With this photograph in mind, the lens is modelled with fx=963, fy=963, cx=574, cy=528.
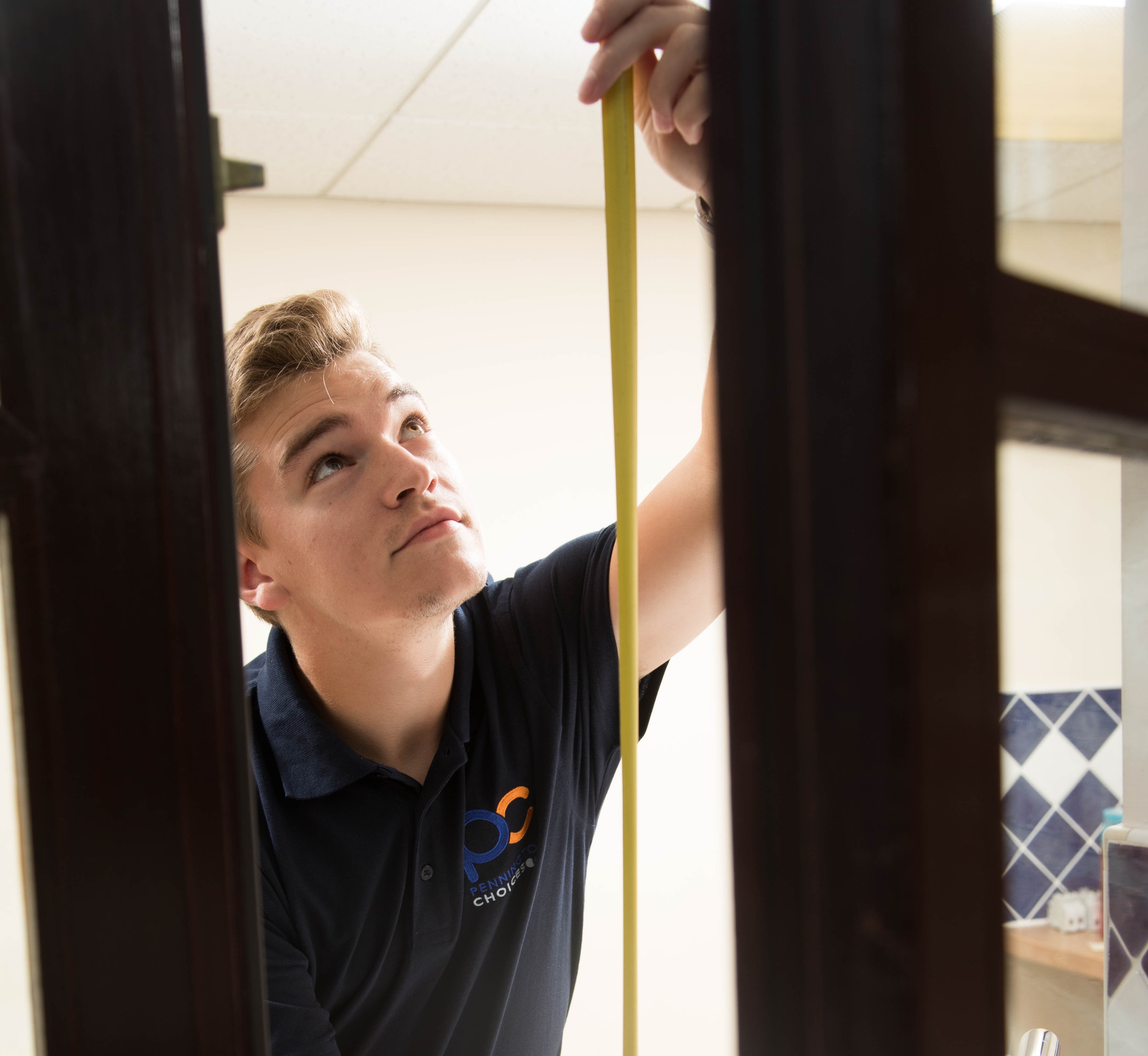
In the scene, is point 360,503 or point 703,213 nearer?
point 703,213

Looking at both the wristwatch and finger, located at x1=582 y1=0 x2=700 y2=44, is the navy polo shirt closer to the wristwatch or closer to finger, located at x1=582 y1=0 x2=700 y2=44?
the wristwatch

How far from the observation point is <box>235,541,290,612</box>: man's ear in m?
1.10

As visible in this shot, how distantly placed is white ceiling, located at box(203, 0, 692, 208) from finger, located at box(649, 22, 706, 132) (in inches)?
47.3

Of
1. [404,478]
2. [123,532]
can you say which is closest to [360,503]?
[404,478]

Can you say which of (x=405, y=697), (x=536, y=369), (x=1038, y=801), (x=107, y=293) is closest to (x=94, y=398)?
(x=107, y=293)

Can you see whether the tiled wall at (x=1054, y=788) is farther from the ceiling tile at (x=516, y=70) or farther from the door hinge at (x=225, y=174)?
the ceiling tile at (x=516, y=70)

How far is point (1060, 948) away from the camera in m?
0.30

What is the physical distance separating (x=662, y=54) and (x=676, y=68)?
24 mm

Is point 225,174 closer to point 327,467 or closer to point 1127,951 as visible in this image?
point 1127,951

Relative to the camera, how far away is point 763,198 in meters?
0.24

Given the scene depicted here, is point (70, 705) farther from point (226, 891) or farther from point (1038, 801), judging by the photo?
point (1038, 801)

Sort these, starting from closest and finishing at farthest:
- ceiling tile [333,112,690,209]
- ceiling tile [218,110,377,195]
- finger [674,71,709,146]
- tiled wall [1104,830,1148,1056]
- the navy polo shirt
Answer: tiled wall [1104,830,1148,1056] < finger [674,71,709,146] < the navy polo shirt < ceiling tile [218,110,377,195] < ceiling tile [333,112,690,209]

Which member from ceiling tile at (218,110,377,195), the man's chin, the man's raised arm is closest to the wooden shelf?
the man's raised arm

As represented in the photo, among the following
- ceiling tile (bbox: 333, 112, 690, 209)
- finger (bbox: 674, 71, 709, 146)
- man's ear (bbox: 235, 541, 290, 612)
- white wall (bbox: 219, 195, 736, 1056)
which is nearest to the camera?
finger (bbox: 674, 71, 709, 146)
